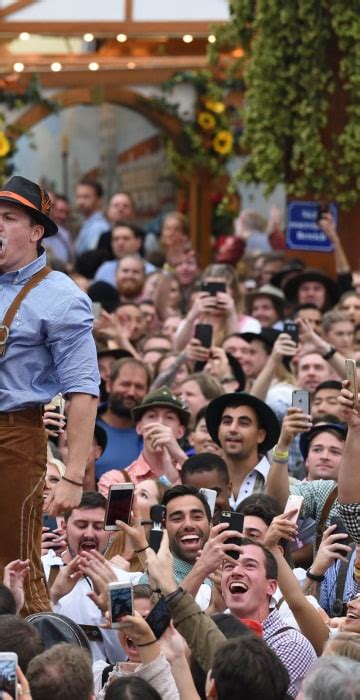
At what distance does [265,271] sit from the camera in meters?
16.7

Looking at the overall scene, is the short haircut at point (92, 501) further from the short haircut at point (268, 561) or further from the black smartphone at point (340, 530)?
the short haircut at point (268, 561)

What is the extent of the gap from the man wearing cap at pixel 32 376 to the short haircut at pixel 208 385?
409 centimetres

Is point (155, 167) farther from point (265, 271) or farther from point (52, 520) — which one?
point (52, 520)

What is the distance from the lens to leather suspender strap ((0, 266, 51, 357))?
274 inches

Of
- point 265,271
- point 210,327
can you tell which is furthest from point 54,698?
point 265,271

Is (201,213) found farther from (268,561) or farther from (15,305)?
(15,305)

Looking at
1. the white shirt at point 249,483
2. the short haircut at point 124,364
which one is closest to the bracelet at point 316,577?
the white shirt at point 249,483

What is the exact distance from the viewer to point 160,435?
32.3 ft

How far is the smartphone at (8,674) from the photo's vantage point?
5.38 meters

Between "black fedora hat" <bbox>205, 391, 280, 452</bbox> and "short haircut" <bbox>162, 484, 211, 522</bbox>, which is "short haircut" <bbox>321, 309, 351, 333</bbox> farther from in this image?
"short haircut" <bbox>162, 484, 211, 522</bbox>

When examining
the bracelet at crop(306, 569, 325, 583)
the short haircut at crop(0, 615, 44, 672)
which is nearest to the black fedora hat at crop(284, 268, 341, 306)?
the bracelet at crop(306, 569, 325, 583)

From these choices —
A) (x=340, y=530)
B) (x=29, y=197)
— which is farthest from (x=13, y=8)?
(x=29, y=197)

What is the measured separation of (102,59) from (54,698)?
52.8 feet

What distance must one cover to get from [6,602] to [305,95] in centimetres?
1055
